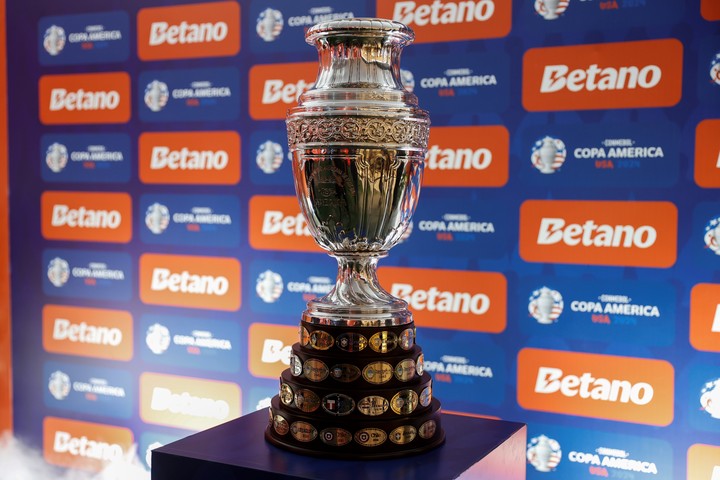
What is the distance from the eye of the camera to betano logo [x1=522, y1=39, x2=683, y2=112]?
2.09 metres

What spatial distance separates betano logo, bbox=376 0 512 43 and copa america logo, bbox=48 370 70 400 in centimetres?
193

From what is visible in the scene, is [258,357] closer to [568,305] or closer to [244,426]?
[568,305]

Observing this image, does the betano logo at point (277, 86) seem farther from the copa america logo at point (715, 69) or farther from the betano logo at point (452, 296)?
the copa america logo at point (715, 69)

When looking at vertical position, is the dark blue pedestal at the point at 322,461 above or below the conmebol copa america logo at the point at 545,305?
below

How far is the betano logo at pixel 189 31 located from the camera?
2732 mm

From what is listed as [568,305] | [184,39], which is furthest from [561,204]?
[184,39]

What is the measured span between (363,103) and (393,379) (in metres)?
0.42

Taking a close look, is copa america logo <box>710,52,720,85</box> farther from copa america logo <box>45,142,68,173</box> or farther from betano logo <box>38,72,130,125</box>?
copa america logo <box>45,142,68,173</box>

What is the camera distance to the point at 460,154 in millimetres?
2369

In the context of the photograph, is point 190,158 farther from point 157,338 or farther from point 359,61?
point 359,61

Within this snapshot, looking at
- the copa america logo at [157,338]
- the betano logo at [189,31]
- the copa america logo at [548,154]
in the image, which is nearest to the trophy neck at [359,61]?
the copa america logo at [548,154]

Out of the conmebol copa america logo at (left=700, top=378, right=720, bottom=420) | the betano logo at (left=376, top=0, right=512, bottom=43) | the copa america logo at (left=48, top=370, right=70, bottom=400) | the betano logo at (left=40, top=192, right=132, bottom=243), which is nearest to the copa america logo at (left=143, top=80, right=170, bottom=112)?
the betano logo at (left=40, top=192, right=132, bottom=243)

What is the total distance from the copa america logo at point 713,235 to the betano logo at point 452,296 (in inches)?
22.3

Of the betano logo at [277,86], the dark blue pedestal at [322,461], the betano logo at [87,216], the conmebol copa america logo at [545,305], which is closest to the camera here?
the dark blue pedestal at [322,461]
